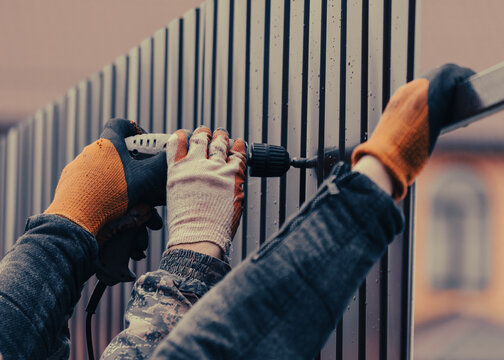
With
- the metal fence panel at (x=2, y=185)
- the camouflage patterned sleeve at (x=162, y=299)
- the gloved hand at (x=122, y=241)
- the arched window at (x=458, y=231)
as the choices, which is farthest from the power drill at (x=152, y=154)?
the arched window at (x=458, y=231)

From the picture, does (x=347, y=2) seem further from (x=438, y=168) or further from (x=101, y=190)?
(x=438, y=168)

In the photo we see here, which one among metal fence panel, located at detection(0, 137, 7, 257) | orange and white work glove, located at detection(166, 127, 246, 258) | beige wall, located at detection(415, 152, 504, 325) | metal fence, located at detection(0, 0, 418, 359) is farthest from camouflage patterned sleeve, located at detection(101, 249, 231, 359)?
beige wall, located at detection(415, 152, 504, 325)

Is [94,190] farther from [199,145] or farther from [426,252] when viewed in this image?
[426,252]

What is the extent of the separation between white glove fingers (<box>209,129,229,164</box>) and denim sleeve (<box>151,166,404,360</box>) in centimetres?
24

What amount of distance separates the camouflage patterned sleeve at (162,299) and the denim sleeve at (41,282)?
0.28 feet

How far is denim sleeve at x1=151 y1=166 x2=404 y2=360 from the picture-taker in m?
0.31

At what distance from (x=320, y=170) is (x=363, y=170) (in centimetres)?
23

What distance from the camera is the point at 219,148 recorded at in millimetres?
543

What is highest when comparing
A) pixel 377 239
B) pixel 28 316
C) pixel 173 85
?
pixel 173 85

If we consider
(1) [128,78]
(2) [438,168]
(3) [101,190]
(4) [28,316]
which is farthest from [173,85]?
(2) [438,168]

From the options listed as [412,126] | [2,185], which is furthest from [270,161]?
[2,185]

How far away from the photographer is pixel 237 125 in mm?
694

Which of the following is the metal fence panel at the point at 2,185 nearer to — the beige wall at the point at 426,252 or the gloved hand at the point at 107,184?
the gloved hand at the point at 107,184

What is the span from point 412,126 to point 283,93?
11.3 inches
